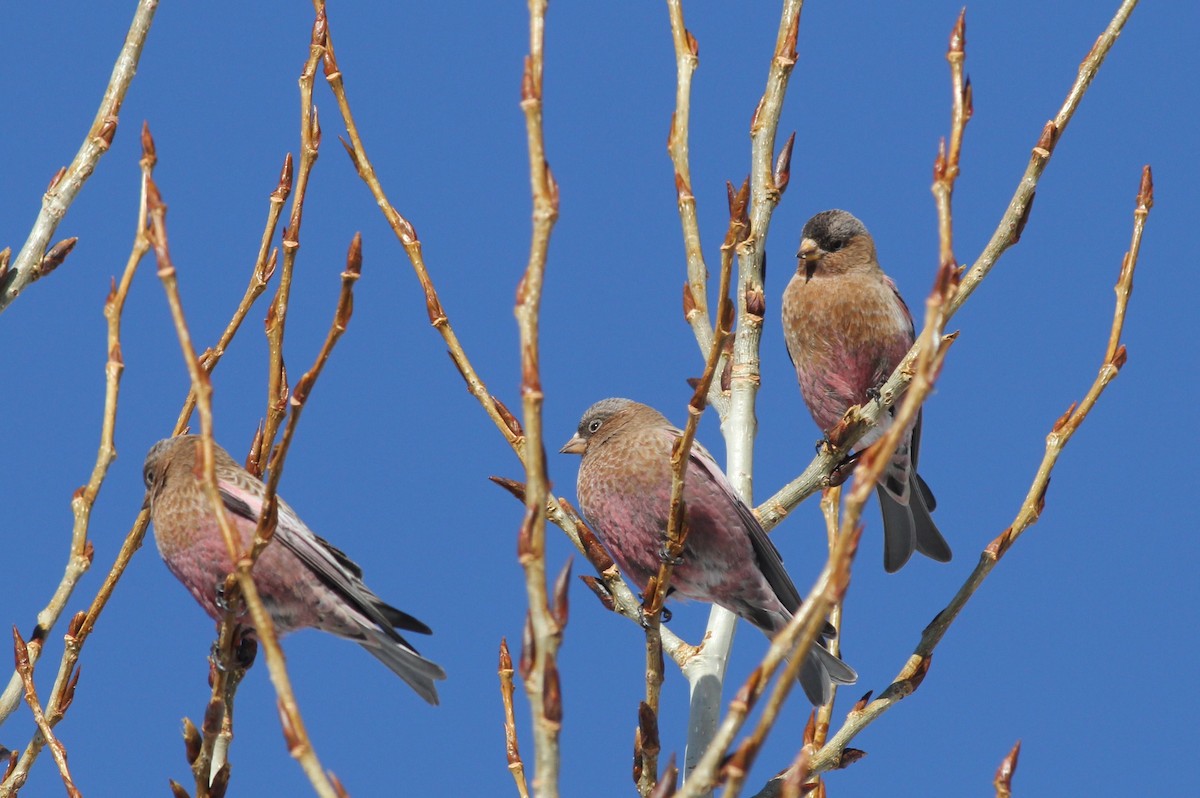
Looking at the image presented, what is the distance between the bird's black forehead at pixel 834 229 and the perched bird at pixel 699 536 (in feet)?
6.10

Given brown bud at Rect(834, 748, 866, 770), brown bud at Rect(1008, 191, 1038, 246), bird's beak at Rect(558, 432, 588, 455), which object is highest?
bird's beak at Rect(558, 432, 588, 455)

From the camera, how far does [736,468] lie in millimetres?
5434

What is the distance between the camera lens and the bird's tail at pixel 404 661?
490 centimetres

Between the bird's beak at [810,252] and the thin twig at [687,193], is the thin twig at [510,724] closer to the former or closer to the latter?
the thin twig at [687,193]

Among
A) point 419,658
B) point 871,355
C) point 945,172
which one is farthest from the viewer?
point 871,355

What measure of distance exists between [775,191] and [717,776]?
11.5ft

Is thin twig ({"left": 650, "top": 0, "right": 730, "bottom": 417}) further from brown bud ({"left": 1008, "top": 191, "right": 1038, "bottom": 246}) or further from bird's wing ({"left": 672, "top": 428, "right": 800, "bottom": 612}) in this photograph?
brown bud ({"left": 1008, "top": 191, "right": 1038, "bottom": 246})

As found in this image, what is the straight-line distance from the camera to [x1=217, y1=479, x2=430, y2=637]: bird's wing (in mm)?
4867

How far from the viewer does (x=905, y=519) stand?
22.1 feet

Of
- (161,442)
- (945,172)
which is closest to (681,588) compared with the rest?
(161,442)

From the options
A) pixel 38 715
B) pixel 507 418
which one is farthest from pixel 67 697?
pixel 507 418

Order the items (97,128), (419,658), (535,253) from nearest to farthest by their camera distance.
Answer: (535,253), (97,128), (419,658)

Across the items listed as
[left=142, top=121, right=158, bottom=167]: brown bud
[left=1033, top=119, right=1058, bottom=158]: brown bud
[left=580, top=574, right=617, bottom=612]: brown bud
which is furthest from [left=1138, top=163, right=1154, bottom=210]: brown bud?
[left=142, top=121, right=158, bottom=167]: brown bud

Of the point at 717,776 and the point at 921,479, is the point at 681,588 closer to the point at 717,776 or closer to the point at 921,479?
the point at 921,479
